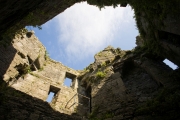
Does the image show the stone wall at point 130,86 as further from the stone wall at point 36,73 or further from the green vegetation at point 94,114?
the stone wall at point 36,73

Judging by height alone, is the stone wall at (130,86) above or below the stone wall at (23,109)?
above

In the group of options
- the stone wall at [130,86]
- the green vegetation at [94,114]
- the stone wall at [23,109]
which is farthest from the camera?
the green vegetation at [94,114]

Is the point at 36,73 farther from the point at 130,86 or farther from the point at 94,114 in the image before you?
the point at 130,86

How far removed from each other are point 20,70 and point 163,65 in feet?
31.4

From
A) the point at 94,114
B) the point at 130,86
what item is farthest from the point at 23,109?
the point at 130,86

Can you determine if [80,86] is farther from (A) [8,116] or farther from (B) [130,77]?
(A) [8,116]

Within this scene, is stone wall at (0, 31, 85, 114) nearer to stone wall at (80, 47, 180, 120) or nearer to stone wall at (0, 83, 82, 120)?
stone wall at (80, 47, 180, 120)

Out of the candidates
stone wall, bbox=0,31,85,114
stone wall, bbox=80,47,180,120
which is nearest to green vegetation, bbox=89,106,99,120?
stone wall, bbox=80,47,180,120

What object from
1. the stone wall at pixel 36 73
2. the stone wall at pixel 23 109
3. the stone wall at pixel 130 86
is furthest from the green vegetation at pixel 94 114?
the stone wall at pixel 36 73

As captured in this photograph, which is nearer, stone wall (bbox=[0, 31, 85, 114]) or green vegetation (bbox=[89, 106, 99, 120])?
green vegetation (bbox=[89, 106, 99, 120])

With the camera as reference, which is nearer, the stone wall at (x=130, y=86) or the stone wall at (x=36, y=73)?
the stone wall at (x=130, y=86)

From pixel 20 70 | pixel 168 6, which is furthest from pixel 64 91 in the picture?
pixel 168 6

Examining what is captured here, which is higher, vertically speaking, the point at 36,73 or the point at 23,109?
the point at 36,73

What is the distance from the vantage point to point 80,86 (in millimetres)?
13641
